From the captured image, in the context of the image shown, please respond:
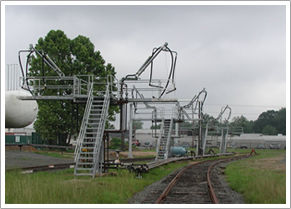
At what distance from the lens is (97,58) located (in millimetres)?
46406

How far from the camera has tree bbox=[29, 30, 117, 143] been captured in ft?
140

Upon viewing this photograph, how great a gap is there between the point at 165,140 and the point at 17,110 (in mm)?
14944

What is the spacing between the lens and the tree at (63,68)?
42531 millimetres

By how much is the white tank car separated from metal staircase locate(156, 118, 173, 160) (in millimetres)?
12777

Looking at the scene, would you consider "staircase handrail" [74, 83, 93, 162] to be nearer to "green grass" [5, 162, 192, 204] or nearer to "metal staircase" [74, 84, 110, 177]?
"metal staircase" [74, 84, 110, 177]

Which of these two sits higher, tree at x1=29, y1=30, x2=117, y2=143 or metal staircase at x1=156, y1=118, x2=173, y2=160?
tree at x1=29, y1=30, x2=117, y2=143

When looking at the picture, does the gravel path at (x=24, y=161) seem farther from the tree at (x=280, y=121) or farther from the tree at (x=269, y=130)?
the tree at (x=280, y=121)

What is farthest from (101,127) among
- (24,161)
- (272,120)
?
(272,120)

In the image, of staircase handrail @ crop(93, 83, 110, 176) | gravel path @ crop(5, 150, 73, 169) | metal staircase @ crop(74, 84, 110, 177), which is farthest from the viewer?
gravel path @ crop(5, 150, 73, 169)

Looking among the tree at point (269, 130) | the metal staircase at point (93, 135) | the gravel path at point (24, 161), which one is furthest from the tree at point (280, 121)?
the metal staircase at point (93, 135)

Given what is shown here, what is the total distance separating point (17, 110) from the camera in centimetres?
1995

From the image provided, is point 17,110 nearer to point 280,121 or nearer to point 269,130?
point 269,130

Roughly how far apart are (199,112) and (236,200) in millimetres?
29183

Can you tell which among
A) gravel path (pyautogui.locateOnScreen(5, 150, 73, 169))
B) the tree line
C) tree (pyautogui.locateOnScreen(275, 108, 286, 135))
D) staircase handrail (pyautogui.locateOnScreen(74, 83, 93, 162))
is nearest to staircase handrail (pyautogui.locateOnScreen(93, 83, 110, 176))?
staircase handrail (pyautogui.locateOnScreen(74, 83, 93, 162))
